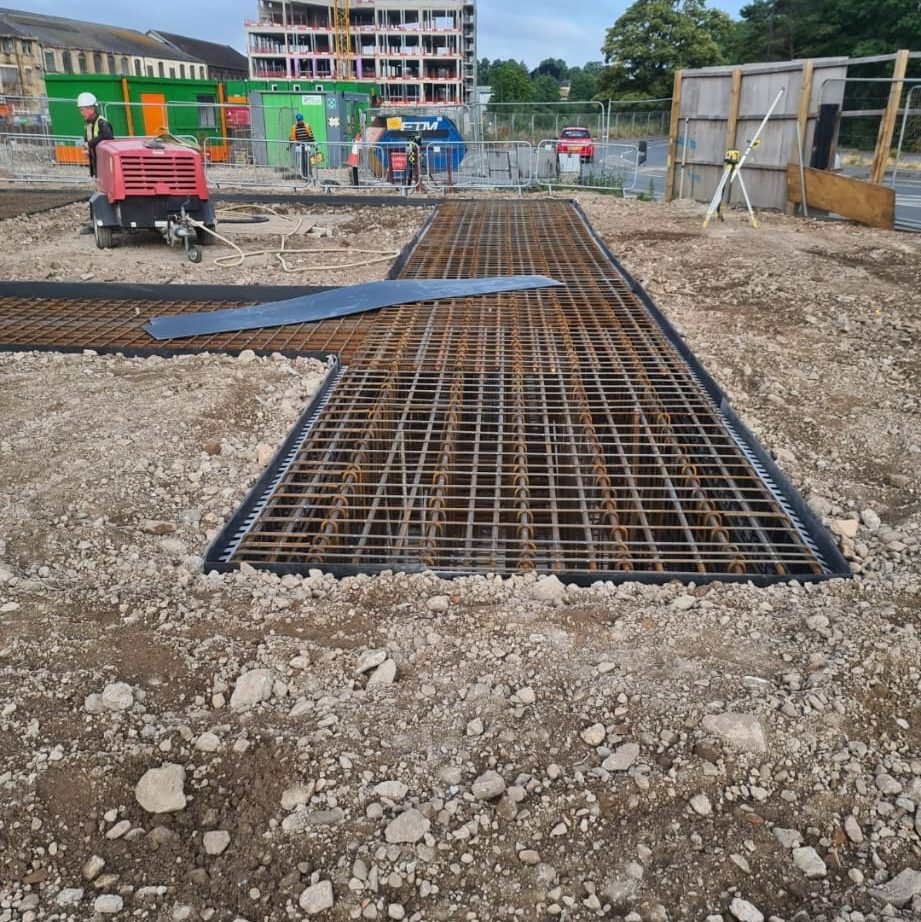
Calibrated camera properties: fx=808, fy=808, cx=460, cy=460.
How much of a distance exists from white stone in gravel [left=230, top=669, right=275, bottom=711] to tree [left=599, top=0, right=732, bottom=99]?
162 feet

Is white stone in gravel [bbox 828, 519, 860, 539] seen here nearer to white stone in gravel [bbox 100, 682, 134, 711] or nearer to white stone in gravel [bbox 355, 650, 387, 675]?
white stone in gravel [bbox 355, 650, 387, 675]

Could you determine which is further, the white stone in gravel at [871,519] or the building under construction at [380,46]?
the building under construction at [380,46]

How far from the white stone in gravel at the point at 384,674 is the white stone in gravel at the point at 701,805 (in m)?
1.04

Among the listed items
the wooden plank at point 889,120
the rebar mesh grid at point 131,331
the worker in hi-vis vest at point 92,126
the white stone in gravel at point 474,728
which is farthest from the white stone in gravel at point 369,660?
the wooden plank at point 889,120

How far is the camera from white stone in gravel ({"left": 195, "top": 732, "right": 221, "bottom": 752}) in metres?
2.43

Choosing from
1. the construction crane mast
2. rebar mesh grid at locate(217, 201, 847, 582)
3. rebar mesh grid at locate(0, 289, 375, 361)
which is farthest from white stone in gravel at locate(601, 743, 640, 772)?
the construction crane mast

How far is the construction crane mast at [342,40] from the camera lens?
6519 centimetres

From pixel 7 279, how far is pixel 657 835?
8526 mm

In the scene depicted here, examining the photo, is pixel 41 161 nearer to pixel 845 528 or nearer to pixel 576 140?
pixel 576 140

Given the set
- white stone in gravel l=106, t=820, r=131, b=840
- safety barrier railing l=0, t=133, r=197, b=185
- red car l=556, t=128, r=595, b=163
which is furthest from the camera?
red car l=556, t=128, r=595, b=163

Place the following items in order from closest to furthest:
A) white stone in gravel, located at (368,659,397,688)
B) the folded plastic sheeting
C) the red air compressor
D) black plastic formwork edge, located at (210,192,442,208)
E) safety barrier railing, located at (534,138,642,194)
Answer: white stone in gravel, located at (368,659,397,688)
the folded plastic sheeting
the red air compressor
black plastic formwork edge, located at (210,192,442,208)
safety barrier railing, located at (534,138,642,194)

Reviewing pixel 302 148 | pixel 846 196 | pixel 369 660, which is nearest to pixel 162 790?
pixel 369 660

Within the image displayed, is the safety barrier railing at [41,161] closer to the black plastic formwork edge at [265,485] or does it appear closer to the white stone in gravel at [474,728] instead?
the black plastic formwork edge at [265,485]

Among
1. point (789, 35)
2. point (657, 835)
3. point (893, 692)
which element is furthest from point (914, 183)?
point (789, 35)
